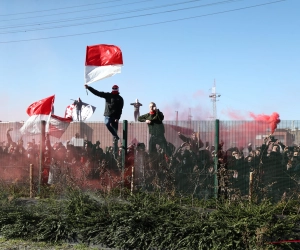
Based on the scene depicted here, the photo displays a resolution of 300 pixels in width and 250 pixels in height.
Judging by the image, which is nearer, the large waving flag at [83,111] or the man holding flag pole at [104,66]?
the man holding flag pole at [104,66]

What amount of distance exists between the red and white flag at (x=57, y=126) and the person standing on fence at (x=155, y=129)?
2.53 m

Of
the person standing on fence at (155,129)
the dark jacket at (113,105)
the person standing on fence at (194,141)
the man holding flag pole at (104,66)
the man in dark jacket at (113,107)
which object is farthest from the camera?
the man holding flag pole at (104,66)

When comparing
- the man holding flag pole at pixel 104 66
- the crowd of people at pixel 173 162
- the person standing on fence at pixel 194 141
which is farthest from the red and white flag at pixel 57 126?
the person standing on fence at pixel 194 141

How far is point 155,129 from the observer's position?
990cm

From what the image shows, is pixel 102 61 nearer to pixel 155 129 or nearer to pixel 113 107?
pixel 113 107

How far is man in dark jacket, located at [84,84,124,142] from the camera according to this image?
34.7 ft

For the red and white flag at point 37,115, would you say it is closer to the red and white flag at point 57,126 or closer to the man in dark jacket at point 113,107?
the red and white flag at point 57,126

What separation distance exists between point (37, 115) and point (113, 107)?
8.88ft

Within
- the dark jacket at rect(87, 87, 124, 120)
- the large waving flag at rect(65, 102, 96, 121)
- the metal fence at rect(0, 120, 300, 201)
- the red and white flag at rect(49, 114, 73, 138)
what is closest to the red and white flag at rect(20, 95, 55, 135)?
the red and white flag at rect(49, 114, 73, 138)

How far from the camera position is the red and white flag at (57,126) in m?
11.5

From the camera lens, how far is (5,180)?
11.9m

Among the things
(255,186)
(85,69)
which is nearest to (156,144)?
(255,186)

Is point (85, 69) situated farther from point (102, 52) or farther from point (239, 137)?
point (239, 137)

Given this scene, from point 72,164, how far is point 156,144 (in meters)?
2.35
